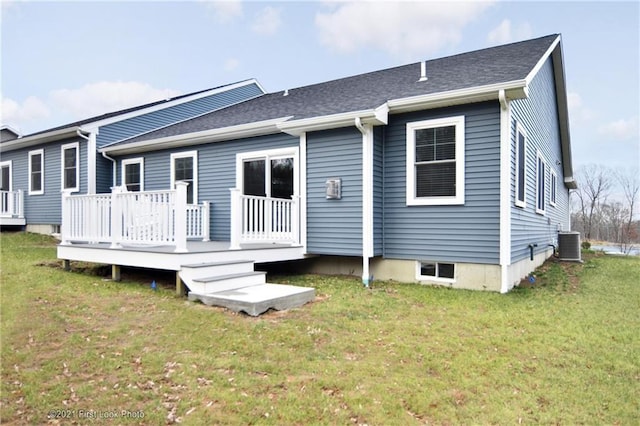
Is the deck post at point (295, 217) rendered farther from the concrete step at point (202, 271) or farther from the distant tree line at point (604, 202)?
the distant tree line at point (604, 202)

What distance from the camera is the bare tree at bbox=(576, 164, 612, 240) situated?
28.7 metres

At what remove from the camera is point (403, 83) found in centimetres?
857

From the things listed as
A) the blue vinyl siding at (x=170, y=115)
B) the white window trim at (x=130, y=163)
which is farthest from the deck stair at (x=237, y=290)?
the blue vinyl siding at (x=170, y=115)

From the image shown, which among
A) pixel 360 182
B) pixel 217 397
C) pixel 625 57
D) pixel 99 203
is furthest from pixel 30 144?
pixel 625 57

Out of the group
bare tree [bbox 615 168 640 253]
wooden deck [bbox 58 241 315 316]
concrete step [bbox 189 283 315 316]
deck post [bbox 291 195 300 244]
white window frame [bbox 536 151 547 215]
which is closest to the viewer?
concrete step [bbox 189 283 315 316]

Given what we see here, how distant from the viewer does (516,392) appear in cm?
307

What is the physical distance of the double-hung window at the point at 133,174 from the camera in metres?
11.0

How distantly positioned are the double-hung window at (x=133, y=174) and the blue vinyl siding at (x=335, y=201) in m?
5.62

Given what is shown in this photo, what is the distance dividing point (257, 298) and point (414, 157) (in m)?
3.78

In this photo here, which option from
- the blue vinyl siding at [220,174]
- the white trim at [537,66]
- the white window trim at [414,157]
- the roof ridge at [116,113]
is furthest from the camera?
the roof ridge at [116,113]

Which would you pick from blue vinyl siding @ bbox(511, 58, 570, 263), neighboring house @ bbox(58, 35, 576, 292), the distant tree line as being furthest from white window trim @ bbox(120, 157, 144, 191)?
the distant tree line

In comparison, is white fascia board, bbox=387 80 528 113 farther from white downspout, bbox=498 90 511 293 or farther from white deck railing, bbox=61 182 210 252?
white deck railing, bbox=61 182 210 252

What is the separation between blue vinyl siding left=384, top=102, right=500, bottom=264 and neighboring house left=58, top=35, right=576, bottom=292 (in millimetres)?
18

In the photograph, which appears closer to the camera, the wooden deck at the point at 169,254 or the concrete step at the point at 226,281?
the concrete step at the point at 226,281
